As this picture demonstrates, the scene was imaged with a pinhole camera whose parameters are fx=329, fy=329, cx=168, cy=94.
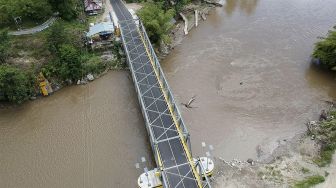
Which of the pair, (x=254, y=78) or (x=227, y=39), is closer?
(x=254, y=78)

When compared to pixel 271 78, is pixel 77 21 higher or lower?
higher

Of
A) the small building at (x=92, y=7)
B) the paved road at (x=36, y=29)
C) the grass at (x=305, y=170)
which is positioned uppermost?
the small building at (x=92, y=7)

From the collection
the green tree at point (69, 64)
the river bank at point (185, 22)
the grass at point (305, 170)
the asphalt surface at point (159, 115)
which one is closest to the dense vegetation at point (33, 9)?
the green tree at point (69, 64)

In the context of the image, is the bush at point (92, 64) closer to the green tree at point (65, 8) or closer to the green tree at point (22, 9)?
the green tree at point (65, 8)

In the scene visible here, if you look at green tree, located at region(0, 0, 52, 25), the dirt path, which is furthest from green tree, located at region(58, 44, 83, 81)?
the dirt path

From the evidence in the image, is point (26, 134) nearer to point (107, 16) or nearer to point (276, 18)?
point (107, 16)

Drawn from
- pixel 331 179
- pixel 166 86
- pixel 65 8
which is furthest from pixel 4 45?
pixel 331 179

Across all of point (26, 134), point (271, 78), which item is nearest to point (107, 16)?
point (26, 134)

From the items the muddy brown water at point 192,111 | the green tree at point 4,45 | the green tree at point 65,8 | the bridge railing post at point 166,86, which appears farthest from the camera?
the green tree at point 65,8
